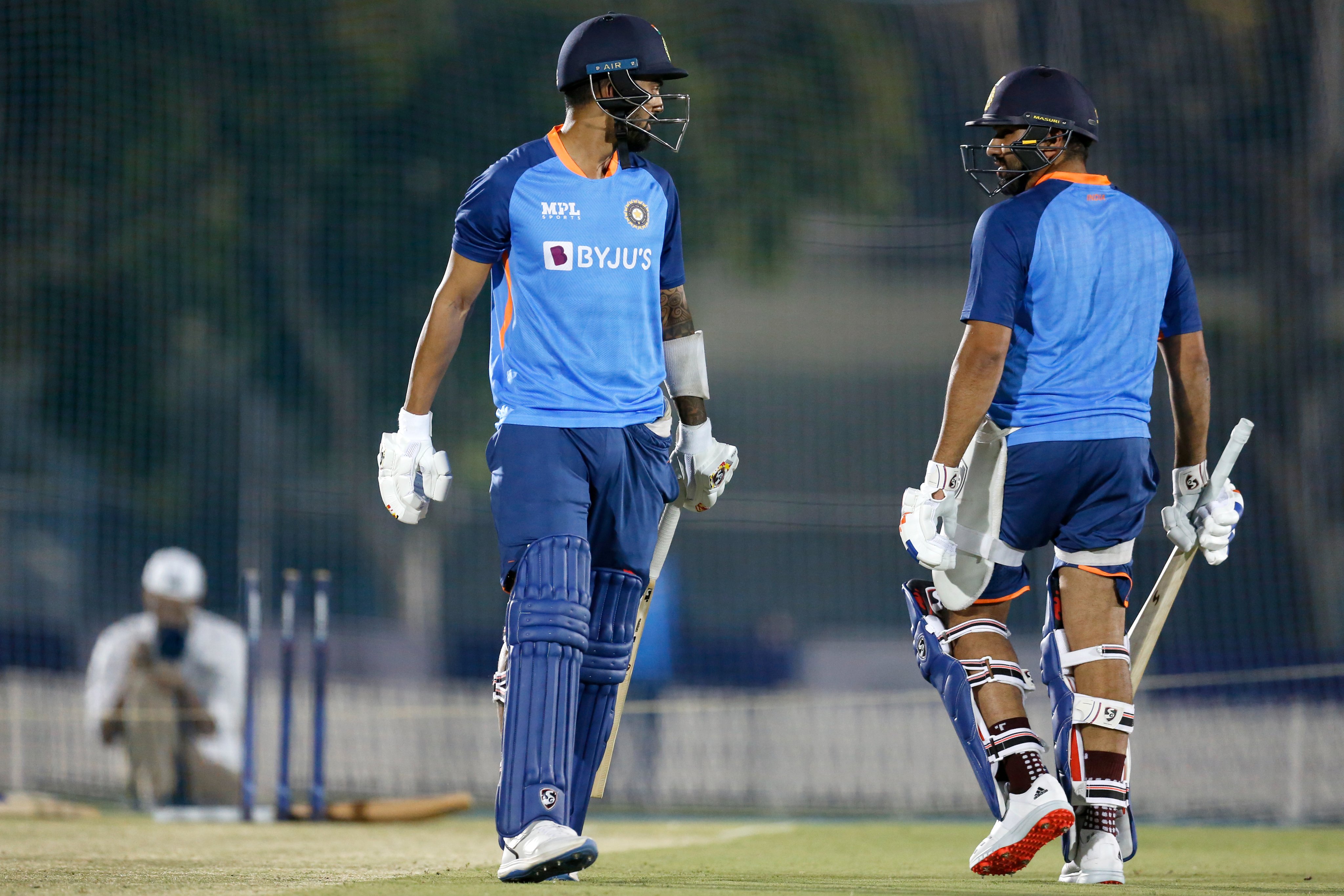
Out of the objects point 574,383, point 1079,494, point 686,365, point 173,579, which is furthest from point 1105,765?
point 173,579

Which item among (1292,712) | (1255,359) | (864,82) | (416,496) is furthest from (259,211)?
(416,496)

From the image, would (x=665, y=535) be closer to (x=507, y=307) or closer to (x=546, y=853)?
(x=507, y=307)

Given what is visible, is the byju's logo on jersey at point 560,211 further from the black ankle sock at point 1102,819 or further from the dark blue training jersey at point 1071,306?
the black ankle sock at point 1102,819

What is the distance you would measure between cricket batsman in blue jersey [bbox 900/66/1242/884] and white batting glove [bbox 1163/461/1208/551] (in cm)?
25

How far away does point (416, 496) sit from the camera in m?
4.66

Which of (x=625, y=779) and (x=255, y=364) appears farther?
(x=255, y=364)

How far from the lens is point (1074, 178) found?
5.12 meters

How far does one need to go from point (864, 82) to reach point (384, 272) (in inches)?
217

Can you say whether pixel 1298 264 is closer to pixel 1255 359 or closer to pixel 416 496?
pixel 1255 359

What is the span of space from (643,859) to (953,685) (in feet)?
4.76

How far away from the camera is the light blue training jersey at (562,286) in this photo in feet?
14.8

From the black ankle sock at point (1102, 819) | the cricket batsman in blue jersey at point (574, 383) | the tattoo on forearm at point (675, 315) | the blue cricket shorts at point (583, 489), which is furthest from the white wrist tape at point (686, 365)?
the black ankle sock at point (1102, 819)

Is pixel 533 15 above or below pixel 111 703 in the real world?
above

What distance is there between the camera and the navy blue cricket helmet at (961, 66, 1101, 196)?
5.07 m
